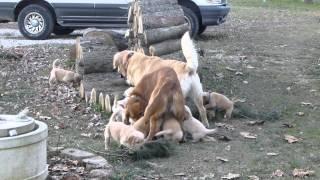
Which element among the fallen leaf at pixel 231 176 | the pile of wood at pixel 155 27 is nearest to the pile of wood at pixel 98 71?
the pile of wood at pixel 155 27

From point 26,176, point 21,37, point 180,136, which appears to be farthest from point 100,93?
point 21,37

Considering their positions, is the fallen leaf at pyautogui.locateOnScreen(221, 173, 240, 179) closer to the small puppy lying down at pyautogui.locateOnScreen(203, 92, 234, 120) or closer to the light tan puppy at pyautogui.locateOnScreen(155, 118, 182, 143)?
the light tan puppy at pyautogui.locateOnScreen(155, 118, 182, 143)

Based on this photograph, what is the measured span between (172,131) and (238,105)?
2125 mm

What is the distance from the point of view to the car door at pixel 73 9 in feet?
52.9

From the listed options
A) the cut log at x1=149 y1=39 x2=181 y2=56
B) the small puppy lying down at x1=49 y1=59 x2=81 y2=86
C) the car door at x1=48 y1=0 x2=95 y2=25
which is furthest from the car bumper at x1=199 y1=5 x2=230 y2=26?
the small puppy lying down at x1=49 y1=59 x2=81 y2=86

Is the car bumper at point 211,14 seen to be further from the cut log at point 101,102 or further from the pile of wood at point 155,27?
the cut log at point 101,102

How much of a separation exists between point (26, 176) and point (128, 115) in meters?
2.64

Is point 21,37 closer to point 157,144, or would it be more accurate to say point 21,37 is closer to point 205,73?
point 205,73

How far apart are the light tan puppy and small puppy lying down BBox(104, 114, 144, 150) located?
0.35 metres

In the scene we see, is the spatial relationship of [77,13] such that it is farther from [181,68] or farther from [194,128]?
[194,128]

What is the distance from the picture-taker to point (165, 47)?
421 inches

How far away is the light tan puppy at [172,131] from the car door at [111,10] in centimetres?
935

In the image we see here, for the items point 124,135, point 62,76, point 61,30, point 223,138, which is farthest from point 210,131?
point 61,30

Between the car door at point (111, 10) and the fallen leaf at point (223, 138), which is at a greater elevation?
the car door at point (111, 10)
